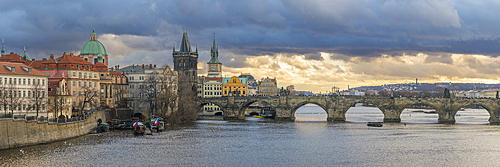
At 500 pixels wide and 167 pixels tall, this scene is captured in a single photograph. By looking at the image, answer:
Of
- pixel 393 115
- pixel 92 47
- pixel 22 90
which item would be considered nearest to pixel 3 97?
pixel 22 90

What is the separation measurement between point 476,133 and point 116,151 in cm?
6312

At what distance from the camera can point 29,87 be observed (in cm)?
8081

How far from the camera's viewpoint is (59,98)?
89.0m

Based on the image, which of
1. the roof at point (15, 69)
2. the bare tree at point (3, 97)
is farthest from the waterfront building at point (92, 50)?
the bare tree at point (3, 97)

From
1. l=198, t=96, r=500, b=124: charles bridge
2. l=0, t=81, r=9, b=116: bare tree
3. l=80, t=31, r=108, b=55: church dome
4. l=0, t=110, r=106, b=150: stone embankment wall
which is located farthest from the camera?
l=80, t=31, r=108, b=55: church dome

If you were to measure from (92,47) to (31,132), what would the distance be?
87857 millimetres

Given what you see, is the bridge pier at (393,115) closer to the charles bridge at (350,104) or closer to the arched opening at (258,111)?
the charles bridge at (350,104)

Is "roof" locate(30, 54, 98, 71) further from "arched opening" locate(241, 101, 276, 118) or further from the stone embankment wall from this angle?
"arched opening" locate(241, 101, 276, 118)

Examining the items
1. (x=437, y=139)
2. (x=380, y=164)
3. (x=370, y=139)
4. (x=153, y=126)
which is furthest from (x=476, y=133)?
(x=153, y=126)

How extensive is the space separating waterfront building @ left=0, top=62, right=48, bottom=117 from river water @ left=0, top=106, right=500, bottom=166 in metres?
10.6

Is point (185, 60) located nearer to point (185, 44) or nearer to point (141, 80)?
point (185, 44)

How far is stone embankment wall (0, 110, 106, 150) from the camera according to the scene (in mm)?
57094

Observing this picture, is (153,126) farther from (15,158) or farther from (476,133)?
(476,133)

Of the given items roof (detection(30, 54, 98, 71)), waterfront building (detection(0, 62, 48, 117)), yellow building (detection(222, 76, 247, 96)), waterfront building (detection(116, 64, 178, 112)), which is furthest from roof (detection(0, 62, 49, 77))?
yellow building (detection(222, 76, 247, 96))
